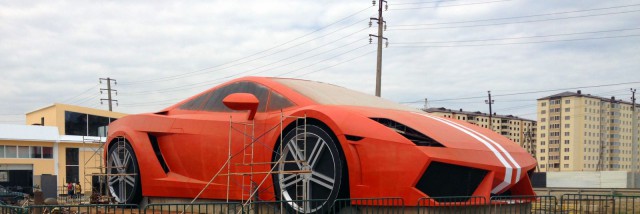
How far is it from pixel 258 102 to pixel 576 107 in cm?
8492

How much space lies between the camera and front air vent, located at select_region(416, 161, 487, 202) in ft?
27.3

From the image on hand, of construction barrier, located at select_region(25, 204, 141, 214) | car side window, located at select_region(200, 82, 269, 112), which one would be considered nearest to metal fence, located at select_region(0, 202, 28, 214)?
construction barrier, located at select_region(25, 204, 141, 214)

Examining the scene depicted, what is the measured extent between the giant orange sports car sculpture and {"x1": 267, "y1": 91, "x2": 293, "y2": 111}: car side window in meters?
0.02

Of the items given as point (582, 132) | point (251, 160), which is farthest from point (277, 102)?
point (582, 132)

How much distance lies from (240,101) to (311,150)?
138 centimetres

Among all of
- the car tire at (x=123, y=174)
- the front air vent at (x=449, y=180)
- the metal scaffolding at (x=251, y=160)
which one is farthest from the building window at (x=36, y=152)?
the front air vent at (x=449, y=180)

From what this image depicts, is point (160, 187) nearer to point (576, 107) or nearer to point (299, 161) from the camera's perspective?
point (299, 161)

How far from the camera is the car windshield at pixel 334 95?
998cm

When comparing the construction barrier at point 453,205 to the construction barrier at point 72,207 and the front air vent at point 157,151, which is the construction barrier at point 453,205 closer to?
the construction barrier at point 72,207

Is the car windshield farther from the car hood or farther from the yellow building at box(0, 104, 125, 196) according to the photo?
the yellow building at box(0, 104, 125, 196)

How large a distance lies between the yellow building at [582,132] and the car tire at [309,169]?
3208 inches

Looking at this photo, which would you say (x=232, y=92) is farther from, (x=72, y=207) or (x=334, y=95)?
(x=72, y=207)

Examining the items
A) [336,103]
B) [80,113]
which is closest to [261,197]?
[336,103]

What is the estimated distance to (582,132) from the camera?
86.0 meters
